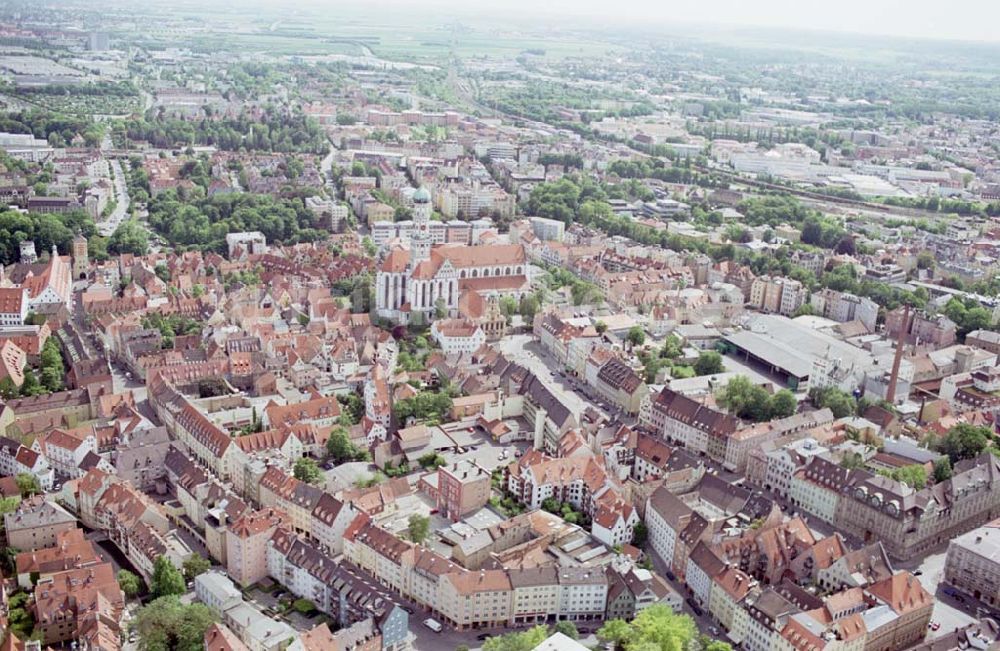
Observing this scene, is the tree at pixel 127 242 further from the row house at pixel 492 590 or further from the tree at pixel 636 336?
the row house at pixel 492 590

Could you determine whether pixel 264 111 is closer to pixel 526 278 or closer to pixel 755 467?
pixel 526 278

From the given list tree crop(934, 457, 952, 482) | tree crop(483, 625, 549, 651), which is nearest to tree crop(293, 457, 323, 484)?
tree crop(483, 625, 549, 651)

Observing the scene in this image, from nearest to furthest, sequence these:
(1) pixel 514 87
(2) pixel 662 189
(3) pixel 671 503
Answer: (3) pixel 671 503, (2) pixel 662 189, (1) pixel 514 87

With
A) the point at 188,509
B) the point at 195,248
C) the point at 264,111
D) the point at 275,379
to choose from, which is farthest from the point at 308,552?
the point at 264,111

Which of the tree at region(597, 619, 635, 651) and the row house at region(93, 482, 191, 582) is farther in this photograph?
the row house at region(93, 482, 191, 582)

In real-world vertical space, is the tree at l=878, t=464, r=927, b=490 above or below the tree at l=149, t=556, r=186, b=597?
above

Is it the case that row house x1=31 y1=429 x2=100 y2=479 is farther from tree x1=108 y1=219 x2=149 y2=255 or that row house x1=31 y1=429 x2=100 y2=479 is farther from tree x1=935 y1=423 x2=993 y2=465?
tree x1=935 y1=423 x2=993 y2=465
